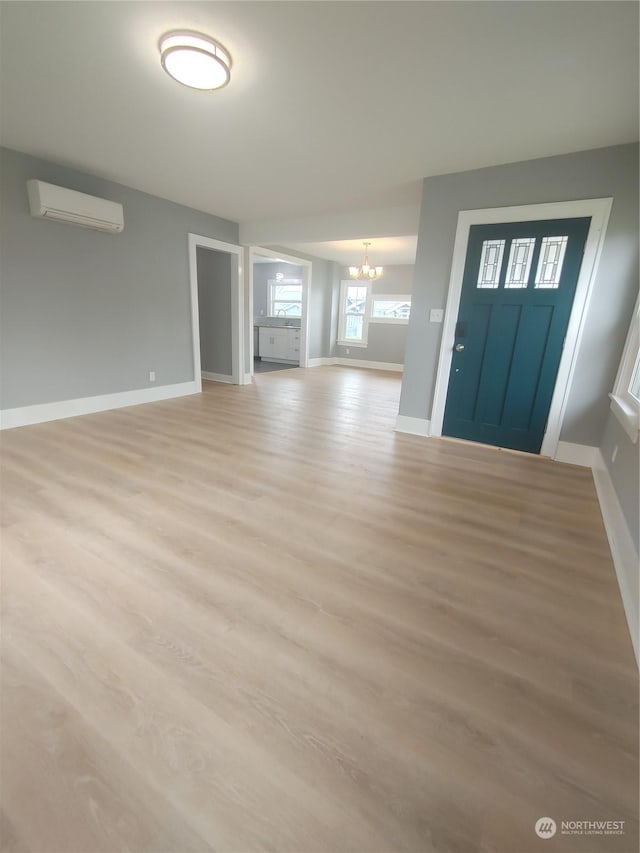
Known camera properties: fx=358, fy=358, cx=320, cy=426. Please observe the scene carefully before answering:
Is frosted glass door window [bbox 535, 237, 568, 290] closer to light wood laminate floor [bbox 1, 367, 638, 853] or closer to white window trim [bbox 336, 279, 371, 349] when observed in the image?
light wood laminate floor [bbox 1, 367, 638, 853]

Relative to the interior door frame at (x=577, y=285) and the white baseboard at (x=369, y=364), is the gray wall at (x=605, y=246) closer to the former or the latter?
the interior door frame at (x=577, y=285)

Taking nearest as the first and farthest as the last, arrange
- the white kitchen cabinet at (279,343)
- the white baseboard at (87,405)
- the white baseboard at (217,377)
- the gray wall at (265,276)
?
the white baseboard at (87,405), the white baseboard at (217,377), the white kitchen cabinet at (279,343), the gray wall at (265,276)

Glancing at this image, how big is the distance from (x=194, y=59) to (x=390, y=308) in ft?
23.0

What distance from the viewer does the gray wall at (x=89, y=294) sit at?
329 centimetres

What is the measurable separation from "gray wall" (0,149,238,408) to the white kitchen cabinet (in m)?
3.82

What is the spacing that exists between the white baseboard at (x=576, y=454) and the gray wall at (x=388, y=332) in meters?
5.39

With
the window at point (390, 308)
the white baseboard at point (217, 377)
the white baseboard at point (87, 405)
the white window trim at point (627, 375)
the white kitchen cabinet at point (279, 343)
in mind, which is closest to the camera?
the white window trim at point (627, 375)

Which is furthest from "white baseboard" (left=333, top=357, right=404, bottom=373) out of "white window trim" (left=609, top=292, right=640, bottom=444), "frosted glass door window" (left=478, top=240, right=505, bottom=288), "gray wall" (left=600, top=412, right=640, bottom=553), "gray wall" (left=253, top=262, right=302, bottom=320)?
"gray wall" (left=600, top=412, right=640, bottom=553)

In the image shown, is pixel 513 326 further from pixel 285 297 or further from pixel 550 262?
pixel 285 297

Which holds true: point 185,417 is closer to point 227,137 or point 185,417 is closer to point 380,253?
point 227,137

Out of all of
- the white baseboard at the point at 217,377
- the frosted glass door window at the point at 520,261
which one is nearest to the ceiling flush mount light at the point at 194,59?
the frosted glass door window at the point at 520,261

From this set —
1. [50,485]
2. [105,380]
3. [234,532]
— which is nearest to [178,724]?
[234,532]

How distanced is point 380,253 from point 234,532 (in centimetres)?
665

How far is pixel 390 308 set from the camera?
8430 millimetres
